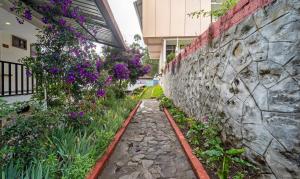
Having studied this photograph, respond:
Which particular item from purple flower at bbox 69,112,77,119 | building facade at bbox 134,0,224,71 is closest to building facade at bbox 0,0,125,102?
purple flower at bbox 69,112,77,119

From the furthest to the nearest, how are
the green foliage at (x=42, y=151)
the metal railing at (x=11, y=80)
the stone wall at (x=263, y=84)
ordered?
the metal railing at (x=11, y=80) < the green foliage at (x=42, y=151) < the stone wall at (x=263, y=84)

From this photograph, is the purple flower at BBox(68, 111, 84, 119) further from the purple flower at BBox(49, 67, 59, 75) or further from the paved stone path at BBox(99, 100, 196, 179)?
the paved stone path at BBox(99, 100, 196, 179)

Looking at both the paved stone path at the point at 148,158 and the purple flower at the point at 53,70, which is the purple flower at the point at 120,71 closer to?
the paved stone path at the point at 148,158

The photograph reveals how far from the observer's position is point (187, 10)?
12.6m

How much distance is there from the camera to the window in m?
7.78

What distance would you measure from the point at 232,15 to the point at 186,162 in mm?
2599

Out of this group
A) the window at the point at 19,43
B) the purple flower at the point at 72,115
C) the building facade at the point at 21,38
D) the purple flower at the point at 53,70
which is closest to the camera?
the purple flower at the point at 53,70

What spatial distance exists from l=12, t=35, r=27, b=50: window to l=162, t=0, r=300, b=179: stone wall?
7930 millimetres

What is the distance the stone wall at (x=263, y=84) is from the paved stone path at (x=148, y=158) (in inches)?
39.0

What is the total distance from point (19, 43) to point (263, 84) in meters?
9.21

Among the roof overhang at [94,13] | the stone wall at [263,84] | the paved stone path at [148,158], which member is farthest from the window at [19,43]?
the stone wall at [263,84]

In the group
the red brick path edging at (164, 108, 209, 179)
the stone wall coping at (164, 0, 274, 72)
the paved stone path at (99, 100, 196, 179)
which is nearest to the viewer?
the stone wall coping at (164, 0, 274, 72)

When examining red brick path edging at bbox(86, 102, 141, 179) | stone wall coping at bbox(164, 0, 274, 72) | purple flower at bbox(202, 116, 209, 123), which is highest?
stone wall coping at bbox(164, 0, 274, 72)

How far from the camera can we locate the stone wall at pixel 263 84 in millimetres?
1870
